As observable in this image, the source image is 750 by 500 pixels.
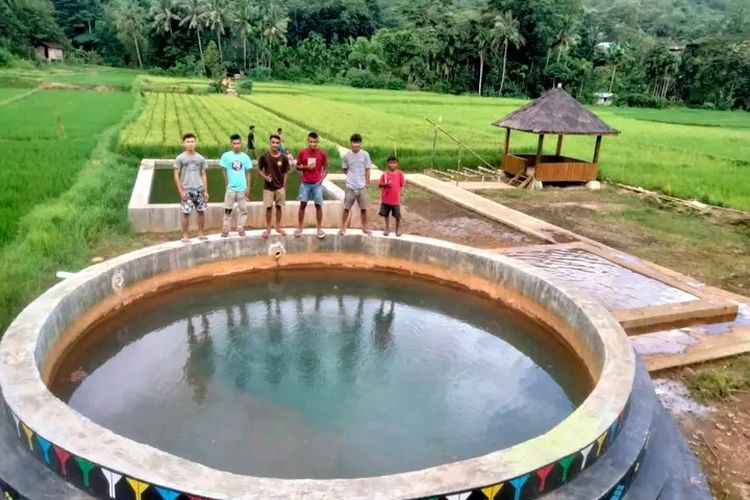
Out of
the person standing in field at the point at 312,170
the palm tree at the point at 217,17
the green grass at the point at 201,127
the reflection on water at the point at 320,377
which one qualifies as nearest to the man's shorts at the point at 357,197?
the person standing in field at the point at 312,170

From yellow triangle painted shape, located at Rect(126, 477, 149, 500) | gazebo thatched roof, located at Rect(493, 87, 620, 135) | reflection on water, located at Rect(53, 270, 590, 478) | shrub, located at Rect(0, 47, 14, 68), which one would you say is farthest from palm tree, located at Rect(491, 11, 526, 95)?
yellow triangle painted shape, located at Rect(126, 477, 149, 500)

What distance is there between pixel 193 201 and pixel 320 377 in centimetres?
312

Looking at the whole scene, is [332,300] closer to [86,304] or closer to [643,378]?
[86,304]

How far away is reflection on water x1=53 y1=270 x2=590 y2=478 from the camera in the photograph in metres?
4.45

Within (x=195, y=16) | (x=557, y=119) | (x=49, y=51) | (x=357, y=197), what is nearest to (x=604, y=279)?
(x=357, y=197)

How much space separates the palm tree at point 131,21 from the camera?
56.9 metres

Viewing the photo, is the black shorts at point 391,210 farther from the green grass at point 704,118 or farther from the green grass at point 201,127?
the green grass at point 704,118

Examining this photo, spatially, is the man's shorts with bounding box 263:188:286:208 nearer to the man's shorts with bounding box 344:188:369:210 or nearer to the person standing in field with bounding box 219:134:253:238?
the person standing in field with bounding box 219:134:253:238

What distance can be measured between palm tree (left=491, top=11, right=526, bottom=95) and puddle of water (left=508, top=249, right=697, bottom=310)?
44.9m

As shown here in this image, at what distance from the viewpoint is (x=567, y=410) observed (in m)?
5.12

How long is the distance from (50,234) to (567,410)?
6480mm

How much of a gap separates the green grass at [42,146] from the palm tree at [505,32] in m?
33.6

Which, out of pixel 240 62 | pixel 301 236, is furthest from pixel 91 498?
pixel 240 62

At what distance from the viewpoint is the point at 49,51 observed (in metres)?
57.2
